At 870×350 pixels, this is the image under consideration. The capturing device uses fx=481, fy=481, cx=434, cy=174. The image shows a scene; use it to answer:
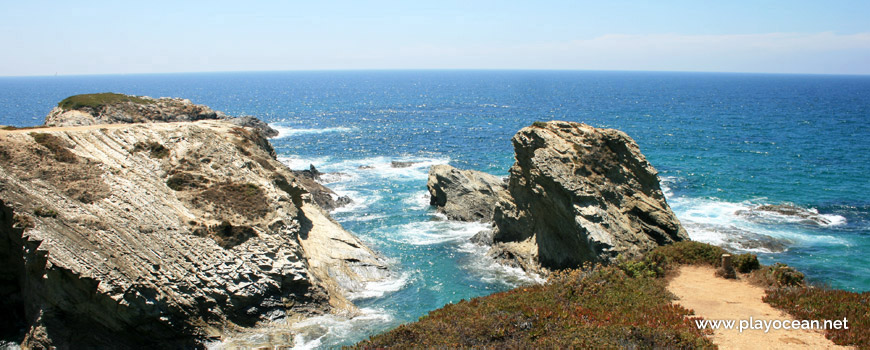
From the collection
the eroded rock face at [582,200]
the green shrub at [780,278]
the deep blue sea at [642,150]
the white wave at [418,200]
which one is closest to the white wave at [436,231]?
the deep blue sea at [642,150]

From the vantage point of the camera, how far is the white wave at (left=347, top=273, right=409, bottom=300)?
28.7 metres

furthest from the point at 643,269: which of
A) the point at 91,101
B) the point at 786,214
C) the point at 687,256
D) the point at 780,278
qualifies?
the point at 91,101

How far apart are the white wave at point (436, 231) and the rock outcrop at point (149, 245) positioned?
716 cm

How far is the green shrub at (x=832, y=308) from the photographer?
44.0 ft

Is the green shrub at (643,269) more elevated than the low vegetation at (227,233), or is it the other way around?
the green shrub at (643,269)

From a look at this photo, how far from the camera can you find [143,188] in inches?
1042

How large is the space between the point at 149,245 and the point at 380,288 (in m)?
12.9

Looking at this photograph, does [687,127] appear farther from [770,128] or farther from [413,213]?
[413,213]

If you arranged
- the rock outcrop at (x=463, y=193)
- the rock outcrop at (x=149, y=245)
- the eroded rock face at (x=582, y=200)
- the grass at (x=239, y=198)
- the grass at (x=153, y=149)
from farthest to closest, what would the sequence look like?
1. the rock outcrop at (x=463, y=193)
2. the grass at (x=153, y=149)
3. the grass at (x=239, y=198)
4. the eroded rock face at (x=582, y=200)
5. the rock outcrop at (x=149, y=245)

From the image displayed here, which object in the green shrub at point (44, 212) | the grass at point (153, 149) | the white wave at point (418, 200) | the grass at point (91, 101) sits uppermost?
the grass at point (91, 101)

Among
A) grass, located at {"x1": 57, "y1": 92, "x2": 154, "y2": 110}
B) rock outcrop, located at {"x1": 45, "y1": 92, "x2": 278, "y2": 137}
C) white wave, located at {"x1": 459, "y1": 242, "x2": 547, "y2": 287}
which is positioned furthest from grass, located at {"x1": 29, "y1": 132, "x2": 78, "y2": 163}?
grass, located at {"x1": 57, "y1": 92, "x2": 154, "y2": 110}

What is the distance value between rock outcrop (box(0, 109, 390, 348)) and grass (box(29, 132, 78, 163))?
0.17 ft

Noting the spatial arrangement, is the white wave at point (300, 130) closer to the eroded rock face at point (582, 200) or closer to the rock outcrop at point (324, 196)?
the rock outcrop at point (324, 196)

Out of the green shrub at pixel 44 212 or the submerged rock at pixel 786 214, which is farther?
the submerged rock at pixel 786 214
